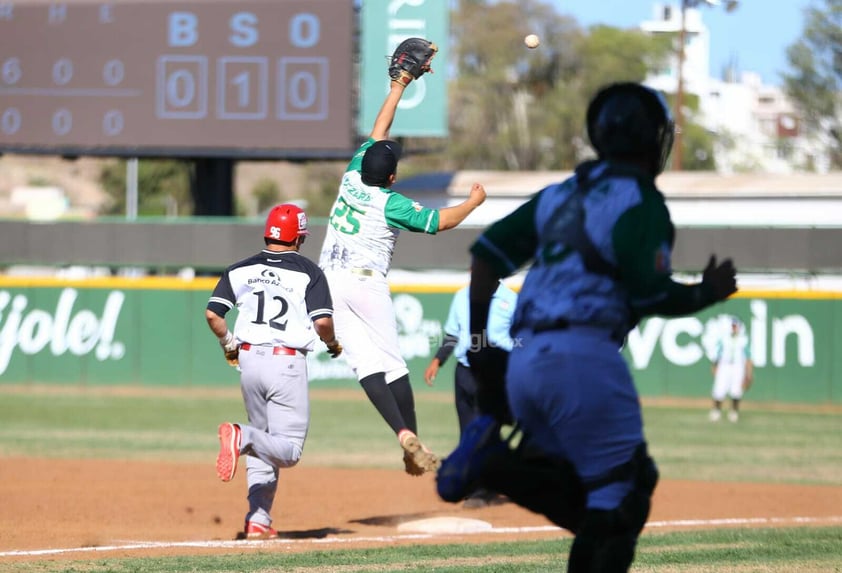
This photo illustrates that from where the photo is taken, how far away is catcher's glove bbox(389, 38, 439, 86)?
291 inches

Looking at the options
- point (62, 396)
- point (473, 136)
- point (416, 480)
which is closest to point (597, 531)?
point (416, 480)

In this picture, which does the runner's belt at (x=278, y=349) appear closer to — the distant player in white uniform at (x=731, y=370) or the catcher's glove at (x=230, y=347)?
the catcher's glove at (x=230, y=347)

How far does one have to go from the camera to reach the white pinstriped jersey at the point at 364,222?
718cm

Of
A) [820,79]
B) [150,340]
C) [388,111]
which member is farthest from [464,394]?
[820,79]

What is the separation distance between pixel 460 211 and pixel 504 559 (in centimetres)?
212

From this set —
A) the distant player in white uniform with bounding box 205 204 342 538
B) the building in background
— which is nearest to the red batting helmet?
the distant player in white uniform with bounding box 205 204 342 538

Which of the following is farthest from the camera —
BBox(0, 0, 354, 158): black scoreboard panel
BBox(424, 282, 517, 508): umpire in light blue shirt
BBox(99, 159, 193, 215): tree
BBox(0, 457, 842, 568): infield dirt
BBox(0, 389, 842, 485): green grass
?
BBox(99, 159, 193, 215): tree

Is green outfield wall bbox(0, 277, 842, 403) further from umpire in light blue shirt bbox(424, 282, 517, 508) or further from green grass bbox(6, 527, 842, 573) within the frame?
green grass bbox(6, 527, 842, 573)

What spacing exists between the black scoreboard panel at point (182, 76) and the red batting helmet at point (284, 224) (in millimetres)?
13795

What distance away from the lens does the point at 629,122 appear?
4141 millimetres

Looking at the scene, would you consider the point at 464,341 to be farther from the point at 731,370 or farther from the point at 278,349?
the point at 731,370

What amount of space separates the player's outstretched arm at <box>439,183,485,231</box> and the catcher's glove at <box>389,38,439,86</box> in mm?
992

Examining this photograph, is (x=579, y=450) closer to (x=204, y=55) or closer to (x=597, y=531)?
(x=597, y=531)

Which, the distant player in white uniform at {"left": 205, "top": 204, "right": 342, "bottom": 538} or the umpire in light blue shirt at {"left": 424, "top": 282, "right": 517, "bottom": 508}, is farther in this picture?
the umpire in light blue shirt at {"left": 424, "top": 282, "right": 517, "bottom": 508}
